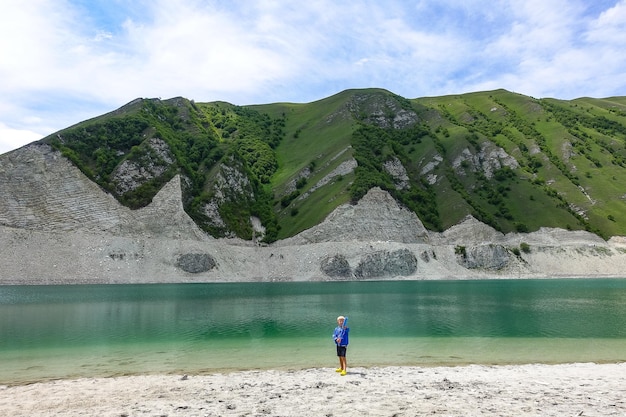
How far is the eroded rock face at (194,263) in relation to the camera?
9219cm

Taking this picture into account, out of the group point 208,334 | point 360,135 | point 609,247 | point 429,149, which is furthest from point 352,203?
point 208,334

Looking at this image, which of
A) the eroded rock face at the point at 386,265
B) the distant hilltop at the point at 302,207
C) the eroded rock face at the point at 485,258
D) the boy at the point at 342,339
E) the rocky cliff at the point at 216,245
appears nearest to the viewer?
the boy at the point at 342,339

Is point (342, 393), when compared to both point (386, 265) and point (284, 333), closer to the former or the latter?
point (284, 333)

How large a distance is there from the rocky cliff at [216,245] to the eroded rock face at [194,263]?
0.20 m

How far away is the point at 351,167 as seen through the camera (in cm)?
12338

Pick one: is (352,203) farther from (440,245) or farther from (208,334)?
(208,334)

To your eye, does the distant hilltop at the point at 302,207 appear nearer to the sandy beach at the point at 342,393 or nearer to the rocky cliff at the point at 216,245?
the rocky cliff at the point at 216,245

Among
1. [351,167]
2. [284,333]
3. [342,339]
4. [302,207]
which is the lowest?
[284,333]

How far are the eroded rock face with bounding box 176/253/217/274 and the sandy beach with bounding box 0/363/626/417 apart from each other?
73.7 m

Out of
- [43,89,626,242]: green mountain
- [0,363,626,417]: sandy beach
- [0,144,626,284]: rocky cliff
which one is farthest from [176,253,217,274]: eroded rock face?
[0,363,626,417]: sandy beach

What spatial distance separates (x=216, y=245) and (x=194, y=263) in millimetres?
8063

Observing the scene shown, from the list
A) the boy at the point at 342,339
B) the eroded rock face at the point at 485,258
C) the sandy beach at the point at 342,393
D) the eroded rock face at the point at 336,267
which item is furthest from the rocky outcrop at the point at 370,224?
the sandy beach at the point at 342,393

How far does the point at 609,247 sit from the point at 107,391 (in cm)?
12358

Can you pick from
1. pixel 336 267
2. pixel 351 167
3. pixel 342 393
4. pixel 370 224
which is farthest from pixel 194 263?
pixel 342 393
